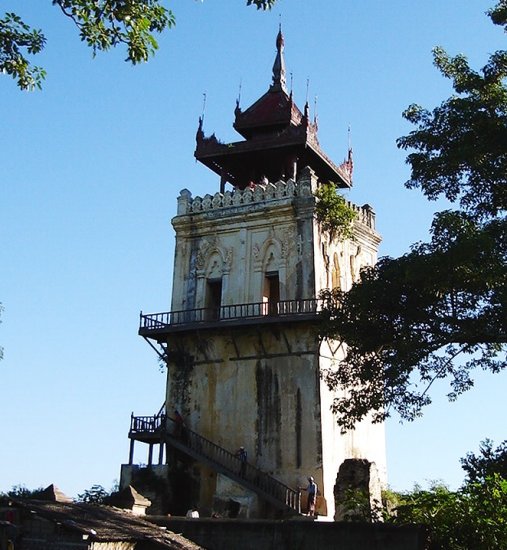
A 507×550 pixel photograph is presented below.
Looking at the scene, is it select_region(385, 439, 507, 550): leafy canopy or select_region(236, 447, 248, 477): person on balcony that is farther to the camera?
select_region(236, 447, 248, 477): person on balcony

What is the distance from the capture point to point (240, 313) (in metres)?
24.8

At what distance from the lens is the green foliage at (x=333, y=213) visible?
82.2ft

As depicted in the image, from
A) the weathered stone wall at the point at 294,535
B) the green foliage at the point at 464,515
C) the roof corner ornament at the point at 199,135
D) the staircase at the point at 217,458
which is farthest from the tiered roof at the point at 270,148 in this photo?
the green foliage at the point at 464,515

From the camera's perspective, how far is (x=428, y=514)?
12.6 m

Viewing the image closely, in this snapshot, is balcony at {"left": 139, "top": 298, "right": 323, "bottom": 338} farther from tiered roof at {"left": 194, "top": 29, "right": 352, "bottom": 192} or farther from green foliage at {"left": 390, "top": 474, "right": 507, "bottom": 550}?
green foliage at {"left": 390, "top": 474, "right": 507, "bottom": 550}

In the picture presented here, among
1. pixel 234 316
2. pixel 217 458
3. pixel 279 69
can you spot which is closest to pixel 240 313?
pixel 234 316

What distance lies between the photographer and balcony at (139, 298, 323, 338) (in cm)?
2348

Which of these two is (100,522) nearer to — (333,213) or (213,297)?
(213,297)

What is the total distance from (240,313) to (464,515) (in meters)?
13.4

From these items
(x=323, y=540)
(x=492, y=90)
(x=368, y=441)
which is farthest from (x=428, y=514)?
(x=368, y=441)

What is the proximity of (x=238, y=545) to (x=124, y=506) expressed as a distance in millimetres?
2862

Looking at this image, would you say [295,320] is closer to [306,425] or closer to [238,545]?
[306,425]

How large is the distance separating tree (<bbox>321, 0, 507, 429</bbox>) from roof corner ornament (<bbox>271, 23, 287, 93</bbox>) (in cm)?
1334

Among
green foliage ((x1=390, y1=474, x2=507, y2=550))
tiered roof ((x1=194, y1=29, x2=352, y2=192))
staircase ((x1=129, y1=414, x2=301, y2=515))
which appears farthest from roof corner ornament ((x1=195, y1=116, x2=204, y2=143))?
green foliage ((x1=390, y1=474, x2=507, y2=550))
